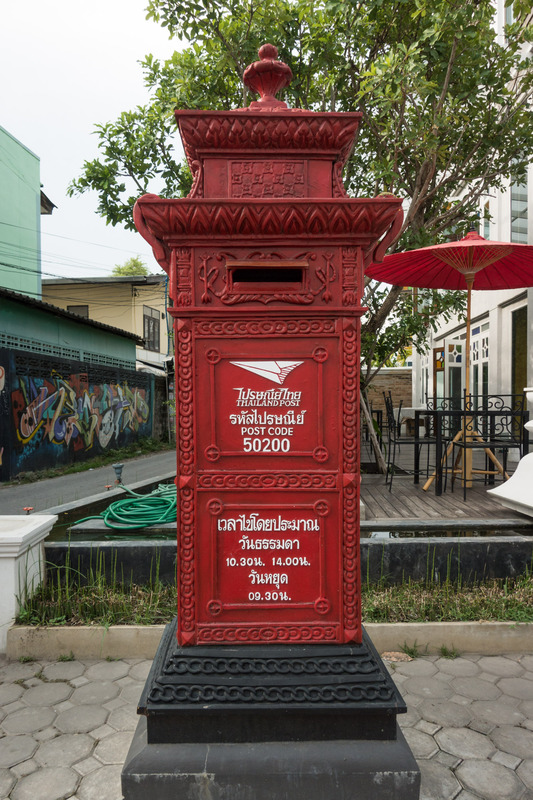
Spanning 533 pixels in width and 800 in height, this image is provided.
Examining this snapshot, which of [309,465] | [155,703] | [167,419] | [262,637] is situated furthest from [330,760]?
[167,419]

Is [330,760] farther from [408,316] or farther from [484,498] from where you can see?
[408,316]

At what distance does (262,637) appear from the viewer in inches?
79.2

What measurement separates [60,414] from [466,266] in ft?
32.4

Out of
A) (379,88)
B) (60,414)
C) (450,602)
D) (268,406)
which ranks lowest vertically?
(450,602)

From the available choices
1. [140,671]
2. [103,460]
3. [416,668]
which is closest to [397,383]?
[103,460]

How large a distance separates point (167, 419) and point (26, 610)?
56.4 feet

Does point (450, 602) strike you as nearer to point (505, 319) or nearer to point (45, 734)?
point (45, 734)

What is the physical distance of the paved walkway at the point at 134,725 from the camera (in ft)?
7.34

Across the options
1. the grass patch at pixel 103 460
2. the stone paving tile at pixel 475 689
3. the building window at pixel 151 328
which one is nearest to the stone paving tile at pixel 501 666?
the stone paving tile at pixel 475 689

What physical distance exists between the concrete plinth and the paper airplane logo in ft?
7.25

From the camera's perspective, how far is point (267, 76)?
2156 millimetres

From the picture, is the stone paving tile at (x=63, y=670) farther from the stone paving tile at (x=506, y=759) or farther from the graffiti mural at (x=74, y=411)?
the graffiti mural at (x=74, y=411)

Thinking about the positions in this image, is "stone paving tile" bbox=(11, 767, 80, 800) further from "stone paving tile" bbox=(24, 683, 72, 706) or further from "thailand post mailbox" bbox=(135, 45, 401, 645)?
"thailand post mailbox" bbox=(135, 45, 401, 645)

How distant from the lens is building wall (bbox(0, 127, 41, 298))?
635 inches
